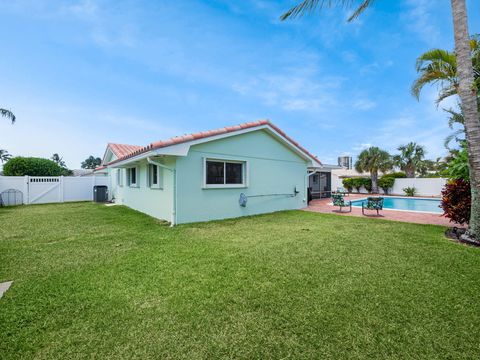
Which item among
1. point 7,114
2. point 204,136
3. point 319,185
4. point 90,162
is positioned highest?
point 90,162

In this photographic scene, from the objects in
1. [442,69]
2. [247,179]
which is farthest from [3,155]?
[442,69]

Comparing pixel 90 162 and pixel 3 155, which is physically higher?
pixel 90 162

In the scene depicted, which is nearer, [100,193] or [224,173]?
[224,173]

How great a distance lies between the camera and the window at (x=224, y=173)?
33.2 feet

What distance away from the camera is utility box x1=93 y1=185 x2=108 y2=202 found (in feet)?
62.7

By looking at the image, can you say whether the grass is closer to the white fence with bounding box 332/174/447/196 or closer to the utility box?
the utility box

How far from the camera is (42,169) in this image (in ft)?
71.7

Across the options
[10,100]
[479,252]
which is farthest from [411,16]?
[10,100]

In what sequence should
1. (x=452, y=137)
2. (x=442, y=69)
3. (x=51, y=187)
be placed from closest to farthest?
(x=442, y=69)
(x=452, y=137)
(x=51, y=187)

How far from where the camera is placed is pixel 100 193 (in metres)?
19.3

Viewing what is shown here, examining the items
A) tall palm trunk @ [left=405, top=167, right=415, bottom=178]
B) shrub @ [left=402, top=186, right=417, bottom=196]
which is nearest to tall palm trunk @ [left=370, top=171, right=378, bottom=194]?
shrub @ [left=402, top=186, right=417, bottom=196]

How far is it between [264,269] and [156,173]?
8341 millimetres

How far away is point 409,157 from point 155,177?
109 ft

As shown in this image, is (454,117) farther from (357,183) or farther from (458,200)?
(357,183)
